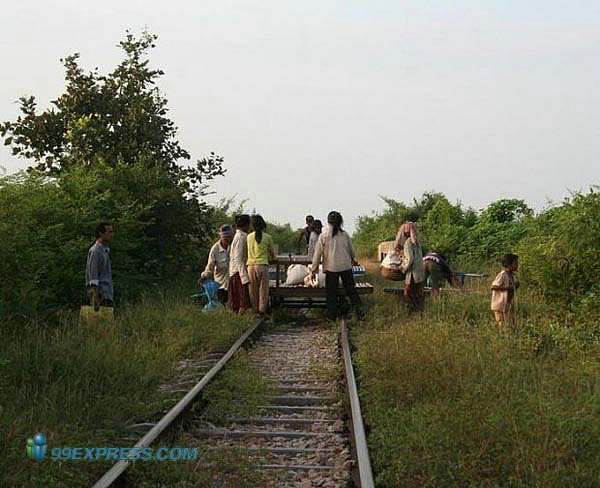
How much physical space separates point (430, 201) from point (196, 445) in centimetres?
4404

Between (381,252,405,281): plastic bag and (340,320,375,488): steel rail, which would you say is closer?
(340,320,375,488): steel rail

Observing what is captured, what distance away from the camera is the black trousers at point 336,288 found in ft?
49.1

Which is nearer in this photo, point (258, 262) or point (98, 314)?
point (98, 314)

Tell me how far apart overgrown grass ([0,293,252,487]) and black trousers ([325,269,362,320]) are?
2126mm

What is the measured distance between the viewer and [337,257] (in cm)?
1493

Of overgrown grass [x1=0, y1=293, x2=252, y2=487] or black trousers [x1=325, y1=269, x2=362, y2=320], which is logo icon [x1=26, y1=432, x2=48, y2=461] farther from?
black trousers [x1=325, y1=269, x2=362, y2=320]

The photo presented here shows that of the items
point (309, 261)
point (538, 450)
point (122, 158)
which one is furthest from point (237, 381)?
point (122, 158)

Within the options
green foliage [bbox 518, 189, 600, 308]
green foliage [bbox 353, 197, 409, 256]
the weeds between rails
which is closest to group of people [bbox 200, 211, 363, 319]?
green foliage [bbox 518, 189, 600, 308]

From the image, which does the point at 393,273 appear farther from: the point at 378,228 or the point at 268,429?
the point at 378,228

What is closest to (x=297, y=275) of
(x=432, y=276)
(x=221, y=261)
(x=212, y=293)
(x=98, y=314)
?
(x=221, y=261)

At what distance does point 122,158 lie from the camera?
71.1 ft

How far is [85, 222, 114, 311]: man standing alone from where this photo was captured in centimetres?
1141

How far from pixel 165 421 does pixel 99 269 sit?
498 centimetres

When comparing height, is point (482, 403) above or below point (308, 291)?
below
